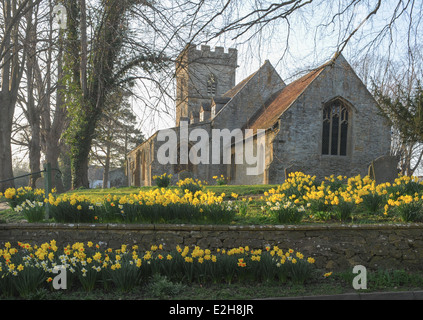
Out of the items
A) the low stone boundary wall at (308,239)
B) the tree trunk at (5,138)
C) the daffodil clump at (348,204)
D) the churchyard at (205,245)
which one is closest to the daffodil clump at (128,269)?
the churchyard at (205,245)

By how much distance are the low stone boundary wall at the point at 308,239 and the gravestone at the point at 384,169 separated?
5.56m

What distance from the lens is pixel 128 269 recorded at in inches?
178

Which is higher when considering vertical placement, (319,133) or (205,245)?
(319,133)

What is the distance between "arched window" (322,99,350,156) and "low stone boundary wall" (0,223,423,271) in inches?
520

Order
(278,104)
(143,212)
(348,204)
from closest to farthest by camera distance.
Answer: (143,212), (348,204), (278,104)

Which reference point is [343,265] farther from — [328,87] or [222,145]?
[222,145]

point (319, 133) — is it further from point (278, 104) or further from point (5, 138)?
point (5, 138)

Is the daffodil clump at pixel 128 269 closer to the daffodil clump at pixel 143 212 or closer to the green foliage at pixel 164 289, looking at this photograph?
the green foliage at pixel 164 289

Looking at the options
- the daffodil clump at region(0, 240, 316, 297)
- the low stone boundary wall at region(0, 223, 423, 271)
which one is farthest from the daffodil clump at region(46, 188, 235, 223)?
the daffodil clump at region(0, 240, 316, 297)

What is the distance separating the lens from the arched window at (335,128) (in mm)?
18984

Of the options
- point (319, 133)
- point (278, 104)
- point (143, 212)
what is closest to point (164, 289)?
point (143, 212)

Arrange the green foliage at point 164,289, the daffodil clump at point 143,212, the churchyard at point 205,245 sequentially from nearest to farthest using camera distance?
the green foliage at point 164,289, the churchyard at point 205,245, the daffodil clump at point 143,212

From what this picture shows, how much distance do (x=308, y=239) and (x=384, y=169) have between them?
22.3 feet

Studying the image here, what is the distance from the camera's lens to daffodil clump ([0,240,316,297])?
4.41 meters
